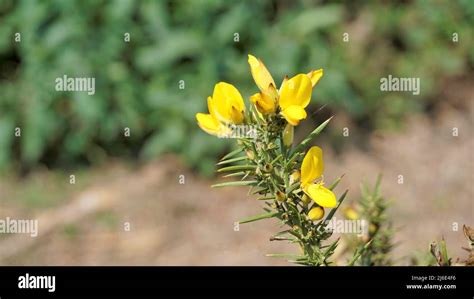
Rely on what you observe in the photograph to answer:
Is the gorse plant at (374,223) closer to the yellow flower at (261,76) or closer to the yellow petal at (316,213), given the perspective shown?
the yellow petal at (316,213)

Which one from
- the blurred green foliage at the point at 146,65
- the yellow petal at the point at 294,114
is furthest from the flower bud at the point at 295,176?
the blurred green foliage at the point at 146,65

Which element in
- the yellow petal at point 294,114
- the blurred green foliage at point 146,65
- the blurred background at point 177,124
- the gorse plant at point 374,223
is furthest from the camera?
the blurred green foliage at point 146,65

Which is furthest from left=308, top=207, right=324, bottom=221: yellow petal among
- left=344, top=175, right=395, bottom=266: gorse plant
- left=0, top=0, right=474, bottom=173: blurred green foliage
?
left=0, top=0, right=474, bottom=173: blurred green foliage

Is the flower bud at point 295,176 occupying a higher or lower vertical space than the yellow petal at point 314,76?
lower

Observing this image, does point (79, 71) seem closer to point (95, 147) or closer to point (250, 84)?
point (95, 147)

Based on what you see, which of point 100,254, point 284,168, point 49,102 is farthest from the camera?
point 49,102

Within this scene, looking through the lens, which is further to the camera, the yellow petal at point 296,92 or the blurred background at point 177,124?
the blurred background at point 177,124

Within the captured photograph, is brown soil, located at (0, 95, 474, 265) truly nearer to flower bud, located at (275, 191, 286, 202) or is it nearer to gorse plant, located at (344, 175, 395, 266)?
gorse plant, located at (344, 175, 395, 266)
